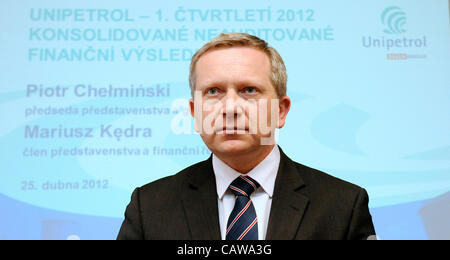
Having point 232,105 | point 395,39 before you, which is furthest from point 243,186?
point 395,39

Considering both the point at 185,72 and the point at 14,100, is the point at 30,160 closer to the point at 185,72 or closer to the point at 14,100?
the point at 14,100

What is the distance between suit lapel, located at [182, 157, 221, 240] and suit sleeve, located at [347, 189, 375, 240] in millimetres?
403

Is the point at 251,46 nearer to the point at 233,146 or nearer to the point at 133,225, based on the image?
the point at 233,146

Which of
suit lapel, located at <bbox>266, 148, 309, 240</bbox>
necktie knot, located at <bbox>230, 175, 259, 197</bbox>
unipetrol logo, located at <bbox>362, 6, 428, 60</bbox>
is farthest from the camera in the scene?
unipetrol logo, located at <bbox>362, 6, 428, 60</bbox>

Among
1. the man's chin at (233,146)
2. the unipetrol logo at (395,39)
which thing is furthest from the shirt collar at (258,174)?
the unipetrol logo at (395,39)

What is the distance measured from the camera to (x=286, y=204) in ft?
3.96

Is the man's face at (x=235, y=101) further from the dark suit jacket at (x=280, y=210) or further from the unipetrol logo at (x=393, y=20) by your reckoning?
the unipetrol logo at (x=393, y=20)

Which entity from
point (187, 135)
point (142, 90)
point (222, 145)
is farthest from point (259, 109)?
point (142, 90)

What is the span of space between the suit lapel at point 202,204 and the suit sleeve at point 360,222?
0.40m

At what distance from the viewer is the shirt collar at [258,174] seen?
1.26 m

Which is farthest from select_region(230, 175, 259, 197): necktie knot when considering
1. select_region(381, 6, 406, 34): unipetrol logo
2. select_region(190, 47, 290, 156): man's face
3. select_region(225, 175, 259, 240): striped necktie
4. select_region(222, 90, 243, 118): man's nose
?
select_region(381, 6, 406, 34): unipetrol logo

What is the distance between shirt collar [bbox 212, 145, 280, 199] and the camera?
4.14 feet

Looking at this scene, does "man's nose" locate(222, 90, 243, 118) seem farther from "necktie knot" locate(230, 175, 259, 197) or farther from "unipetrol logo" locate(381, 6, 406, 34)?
"unipetrol logo" locate(381, 6, 406, 34)

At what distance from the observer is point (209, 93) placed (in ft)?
4.04
